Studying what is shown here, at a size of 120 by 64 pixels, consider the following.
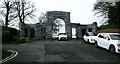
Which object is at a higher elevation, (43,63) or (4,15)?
(4,15)

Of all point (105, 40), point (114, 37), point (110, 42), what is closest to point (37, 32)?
point (105, 40)

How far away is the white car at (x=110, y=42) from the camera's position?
21.1 meters

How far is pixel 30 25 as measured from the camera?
49344mm

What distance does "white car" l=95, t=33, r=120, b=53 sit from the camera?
2108 cm

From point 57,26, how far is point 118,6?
5422 centimetres

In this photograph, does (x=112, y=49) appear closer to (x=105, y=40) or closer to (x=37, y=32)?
(x=105, y=40)

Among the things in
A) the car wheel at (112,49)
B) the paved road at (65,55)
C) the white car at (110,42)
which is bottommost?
the paved road at (65,55)

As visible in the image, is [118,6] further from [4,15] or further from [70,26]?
[4,15]

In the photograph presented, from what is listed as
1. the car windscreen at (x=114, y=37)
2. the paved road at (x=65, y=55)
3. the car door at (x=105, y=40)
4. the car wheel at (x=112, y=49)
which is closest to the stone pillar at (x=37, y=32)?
the paved road at (x=65, y=55)

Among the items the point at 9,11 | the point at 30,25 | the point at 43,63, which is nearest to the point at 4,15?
the point at 9,11

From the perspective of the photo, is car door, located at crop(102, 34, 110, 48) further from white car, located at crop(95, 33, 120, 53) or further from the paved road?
the paved road

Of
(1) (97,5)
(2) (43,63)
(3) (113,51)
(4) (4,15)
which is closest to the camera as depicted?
(2) (43,63)

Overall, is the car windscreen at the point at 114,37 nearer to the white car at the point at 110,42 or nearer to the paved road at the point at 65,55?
the white car at the point at 110,42

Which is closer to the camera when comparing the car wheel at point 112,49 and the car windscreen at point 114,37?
the car wheel at point 112,49
